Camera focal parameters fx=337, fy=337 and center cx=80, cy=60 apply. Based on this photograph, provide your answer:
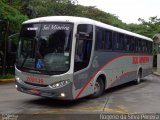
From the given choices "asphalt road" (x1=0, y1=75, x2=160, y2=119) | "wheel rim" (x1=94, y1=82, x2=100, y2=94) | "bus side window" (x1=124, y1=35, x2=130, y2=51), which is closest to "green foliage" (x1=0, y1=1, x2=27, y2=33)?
"asphalt road" (x1=0, y1=75, x2=160, y2=119)

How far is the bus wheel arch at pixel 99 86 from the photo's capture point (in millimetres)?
12938

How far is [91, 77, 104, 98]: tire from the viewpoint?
1294 centimetres

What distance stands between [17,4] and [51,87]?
13.2 metres

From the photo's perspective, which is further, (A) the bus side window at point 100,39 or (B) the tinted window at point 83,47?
(A) the bus side window at point 100,39

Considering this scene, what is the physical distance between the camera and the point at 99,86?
523 inches

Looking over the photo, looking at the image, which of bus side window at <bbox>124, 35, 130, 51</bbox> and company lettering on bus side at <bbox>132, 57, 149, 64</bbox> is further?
company lettering on bus side at <bbox>132, 57, 149, 64</bbox>

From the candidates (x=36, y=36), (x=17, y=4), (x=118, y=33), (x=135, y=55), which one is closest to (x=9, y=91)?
(x=36, y=36)

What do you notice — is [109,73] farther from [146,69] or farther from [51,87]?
[146,69]

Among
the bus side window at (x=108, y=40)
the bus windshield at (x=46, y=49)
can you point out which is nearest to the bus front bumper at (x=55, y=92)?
the bus windshield at (x=46, y=49)

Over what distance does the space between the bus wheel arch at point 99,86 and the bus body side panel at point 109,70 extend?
21 centimetres

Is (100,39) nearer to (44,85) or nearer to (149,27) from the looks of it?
(44,85)

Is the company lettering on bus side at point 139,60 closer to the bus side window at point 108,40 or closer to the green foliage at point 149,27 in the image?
the bus side window at point 108,40

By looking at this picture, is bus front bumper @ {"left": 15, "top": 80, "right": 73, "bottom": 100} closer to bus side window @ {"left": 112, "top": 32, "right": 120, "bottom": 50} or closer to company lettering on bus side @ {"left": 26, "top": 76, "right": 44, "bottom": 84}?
company lettering on bus side @ {"left": 26, "top": 76, "right": 44, "bottom": 84}

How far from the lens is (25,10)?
23.8 meters
